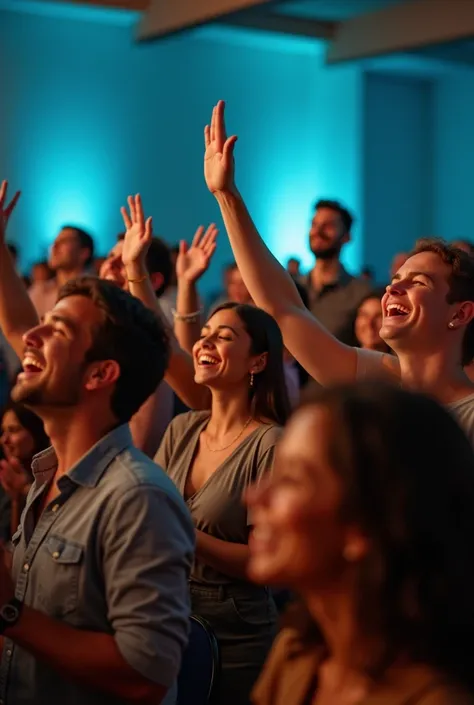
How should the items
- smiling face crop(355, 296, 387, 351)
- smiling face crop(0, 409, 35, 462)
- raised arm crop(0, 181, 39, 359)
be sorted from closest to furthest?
raised arm crop(0, 181, 39, 359)
smiling face crop(0, 409, 35, 462)
smiling face crop(355, 296, 387, 351)

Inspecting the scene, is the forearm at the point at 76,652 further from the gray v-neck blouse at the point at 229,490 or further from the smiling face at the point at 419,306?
the smiling face at the point at 419,306

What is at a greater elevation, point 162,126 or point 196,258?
point 162,126

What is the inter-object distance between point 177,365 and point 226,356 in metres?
0.36

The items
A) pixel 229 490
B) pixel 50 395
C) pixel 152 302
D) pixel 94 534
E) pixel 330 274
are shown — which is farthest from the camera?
pixel 330 274

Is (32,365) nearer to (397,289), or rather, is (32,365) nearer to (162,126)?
(397,289)

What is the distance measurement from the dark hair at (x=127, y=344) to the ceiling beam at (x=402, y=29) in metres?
7.41

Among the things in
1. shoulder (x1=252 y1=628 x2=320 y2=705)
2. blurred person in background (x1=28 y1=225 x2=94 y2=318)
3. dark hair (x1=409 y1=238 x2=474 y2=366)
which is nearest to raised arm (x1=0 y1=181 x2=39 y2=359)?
dark hair (x1=409 y1=238 x2=474 y2=366)

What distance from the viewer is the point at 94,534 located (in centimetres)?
171

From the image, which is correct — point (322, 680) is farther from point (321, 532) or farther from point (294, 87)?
point (294, 87)

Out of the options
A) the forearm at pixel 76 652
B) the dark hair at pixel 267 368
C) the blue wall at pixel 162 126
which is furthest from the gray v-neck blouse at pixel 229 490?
the blue wall at pixel 162 126

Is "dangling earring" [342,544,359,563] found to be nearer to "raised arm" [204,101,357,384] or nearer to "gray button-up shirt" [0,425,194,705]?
"gray button-up shirt" [0,425,194,705]

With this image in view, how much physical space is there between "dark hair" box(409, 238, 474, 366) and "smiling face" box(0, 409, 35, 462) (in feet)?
5.31

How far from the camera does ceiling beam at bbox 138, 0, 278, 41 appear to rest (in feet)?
28.6

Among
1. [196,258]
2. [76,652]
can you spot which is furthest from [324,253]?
[76,652]
